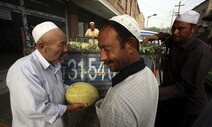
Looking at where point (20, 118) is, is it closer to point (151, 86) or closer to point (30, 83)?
point (30, 83)

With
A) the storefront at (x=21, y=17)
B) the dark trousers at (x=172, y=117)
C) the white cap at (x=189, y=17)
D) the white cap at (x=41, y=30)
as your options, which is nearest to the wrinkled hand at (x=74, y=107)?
the white cap at (x=41, y=30)

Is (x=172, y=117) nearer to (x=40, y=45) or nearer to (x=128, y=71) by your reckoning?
(x=128, y=71)

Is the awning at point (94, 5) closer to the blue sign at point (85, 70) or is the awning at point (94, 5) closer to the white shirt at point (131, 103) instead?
the blue sign at point (85, 70)

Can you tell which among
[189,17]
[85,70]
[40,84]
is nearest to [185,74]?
[189,17]

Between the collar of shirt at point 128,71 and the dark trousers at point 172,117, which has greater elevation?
the collar of shirt at point 128,71

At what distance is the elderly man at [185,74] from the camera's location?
5.75ft


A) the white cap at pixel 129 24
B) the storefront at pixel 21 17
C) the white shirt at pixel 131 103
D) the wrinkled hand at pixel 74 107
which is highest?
the storefront at pixel 21 17

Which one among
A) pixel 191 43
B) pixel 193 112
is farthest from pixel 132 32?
pixel 193 112

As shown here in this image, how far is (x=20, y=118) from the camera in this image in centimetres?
159

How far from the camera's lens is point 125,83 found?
902 millimetres

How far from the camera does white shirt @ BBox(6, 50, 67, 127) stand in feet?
4.70

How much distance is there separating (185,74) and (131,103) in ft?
4.01

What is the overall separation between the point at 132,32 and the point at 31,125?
1319mm

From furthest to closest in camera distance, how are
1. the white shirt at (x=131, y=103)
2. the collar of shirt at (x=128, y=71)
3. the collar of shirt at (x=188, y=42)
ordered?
the collar of shirt at (x=188, y=42) → the collar of shirt at (x=128, y=71) → the white shirt at (x=131, y=103)
